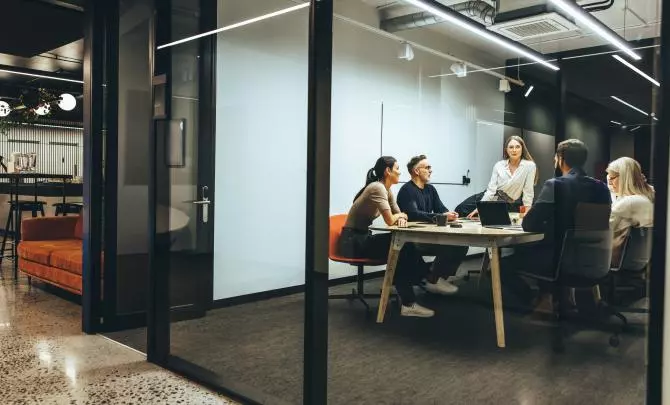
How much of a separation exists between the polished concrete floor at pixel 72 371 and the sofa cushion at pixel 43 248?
2.63 ft

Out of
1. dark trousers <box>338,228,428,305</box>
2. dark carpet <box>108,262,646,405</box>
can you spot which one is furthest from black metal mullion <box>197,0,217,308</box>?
dark trousers <box>338,228,428,305</box>

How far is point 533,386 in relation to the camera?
3.04m

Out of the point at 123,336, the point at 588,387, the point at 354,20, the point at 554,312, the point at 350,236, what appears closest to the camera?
the point at 588,387

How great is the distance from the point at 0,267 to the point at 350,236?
519 centimetres

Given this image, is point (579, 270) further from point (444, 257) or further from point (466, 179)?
point (466, 179)

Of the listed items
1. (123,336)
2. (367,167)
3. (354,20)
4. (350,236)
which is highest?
(354,20)

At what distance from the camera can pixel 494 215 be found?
13.2ft

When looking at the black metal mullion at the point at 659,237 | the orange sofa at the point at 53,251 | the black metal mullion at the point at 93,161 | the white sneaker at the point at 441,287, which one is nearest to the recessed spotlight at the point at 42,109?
the orange sofa at the point at 53,251

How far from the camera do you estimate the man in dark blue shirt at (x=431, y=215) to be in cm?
434

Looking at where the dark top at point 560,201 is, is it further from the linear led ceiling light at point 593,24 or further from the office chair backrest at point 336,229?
the office chair backrest at point 336,229

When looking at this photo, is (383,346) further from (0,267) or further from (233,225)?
(0,267)

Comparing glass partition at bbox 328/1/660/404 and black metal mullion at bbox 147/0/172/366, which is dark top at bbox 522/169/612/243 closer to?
glass partition at bbox 328/1/660/404

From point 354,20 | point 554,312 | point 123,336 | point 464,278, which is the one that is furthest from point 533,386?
point 354,20

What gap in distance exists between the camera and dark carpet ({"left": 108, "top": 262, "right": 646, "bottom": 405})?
2.94m
